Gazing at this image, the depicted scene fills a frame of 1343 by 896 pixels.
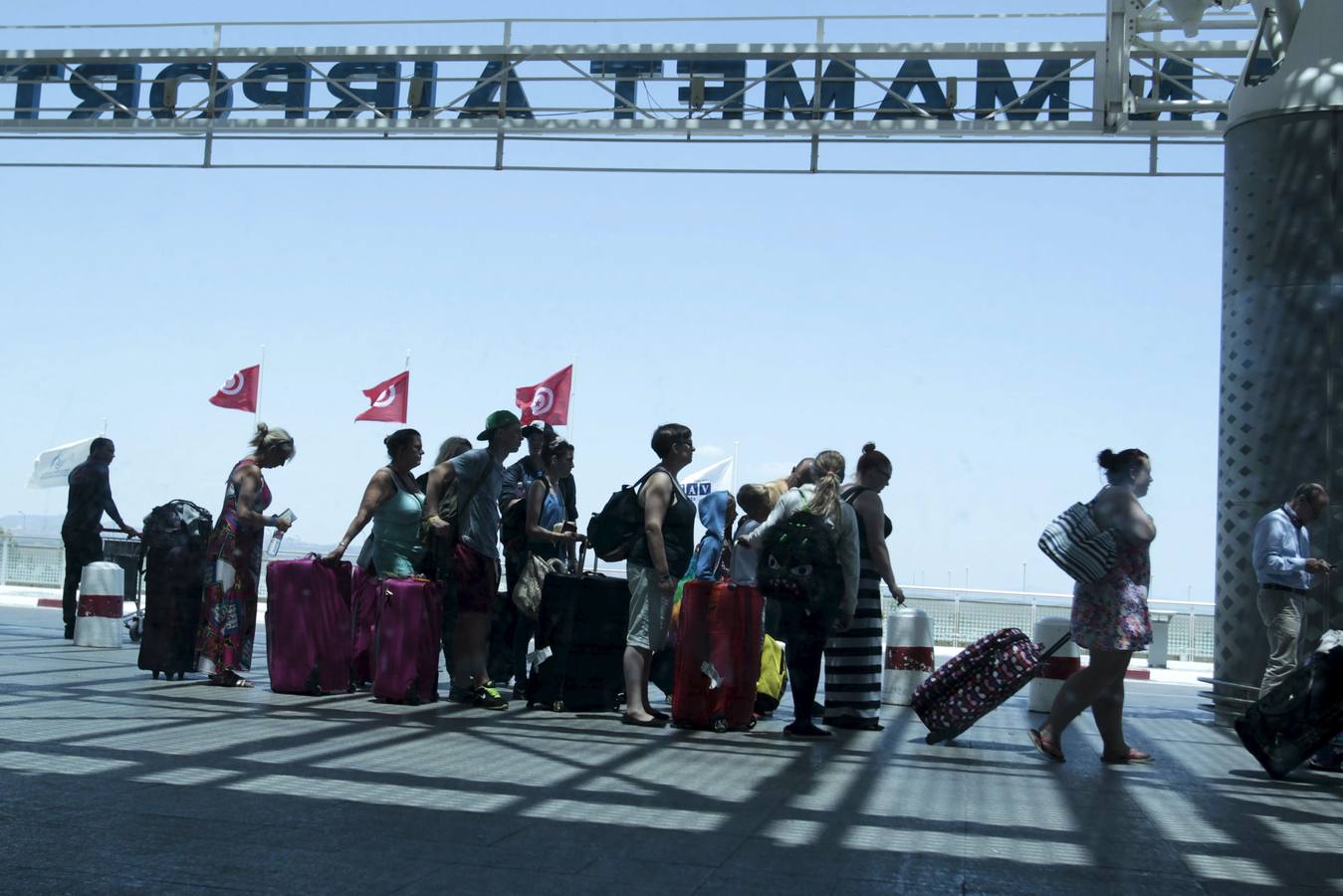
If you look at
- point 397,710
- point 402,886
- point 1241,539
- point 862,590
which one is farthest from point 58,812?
point 1241,539

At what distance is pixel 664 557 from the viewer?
854 centimetres

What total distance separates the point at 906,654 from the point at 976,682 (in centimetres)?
311

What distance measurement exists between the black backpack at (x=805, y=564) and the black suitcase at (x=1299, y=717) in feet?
7.56

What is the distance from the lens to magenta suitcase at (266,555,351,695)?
942 cm

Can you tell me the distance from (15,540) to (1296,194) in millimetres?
22959

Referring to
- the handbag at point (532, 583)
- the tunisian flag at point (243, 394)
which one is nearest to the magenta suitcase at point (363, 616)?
the handbag at point (532, 583)

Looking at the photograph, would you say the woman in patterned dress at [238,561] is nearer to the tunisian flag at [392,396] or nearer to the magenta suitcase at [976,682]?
the magenta suitcase at [976,682]

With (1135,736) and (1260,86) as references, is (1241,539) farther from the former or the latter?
(1260,86)

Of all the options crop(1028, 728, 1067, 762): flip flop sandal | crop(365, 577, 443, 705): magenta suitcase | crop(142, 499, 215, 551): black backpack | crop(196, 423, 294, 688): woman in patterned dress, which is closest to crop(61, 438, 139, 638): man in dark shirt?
crop(142, 499, 215, 551): black backpack

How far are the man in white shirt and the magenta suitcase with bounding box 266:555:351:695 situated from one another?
5.81 metres

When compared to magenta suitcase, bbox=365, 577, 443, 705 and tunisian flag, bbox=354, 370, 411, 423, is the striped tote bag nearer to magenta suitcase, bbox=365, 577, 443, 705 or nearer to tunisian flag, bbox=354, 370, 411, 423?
magenta suitcase, bbox=365, 577, 443, 705

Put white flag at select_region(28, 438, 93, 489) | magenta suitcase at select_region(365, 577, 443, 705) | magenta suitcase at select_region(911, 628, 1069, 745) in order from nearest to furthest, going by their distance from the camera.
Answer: magenta suitcase at select_region(911, 628, 1069, 745), magenta suitcase at select_region(365, 577, 443, 705), white flag at select_region(28, 438, 93, 489)

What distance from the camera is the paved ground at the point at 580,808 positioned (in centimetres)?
432

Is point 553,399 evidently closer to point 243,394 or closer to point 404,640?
point 243,394
